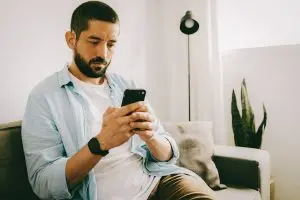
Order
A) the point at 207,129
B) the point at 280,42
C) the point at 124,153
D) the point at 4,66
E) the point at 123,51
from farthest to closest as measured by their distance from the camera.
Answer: the point at 280,42 → the point at 123,51 → the point at 207,129 → the point at 4,66 → the point at 124,153

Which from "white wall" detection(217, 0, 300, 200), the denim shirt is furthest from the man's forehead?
"white wall" detection(217, 0, 300, 200)

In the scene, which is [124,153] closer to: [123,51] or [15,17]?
[15,17]

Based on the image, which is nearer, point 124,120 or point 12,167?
point 124,120

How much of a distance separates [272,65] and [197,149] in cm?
116

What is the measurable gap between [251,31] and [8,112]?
206 centimetres

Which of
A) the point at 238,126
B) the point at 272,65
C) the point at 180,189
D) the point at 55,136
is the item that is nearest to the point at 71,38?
the point at 55,136

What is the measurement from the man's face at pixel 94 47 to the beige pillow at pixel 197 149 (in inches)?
29.7

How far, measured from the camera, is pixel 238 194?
1622mm

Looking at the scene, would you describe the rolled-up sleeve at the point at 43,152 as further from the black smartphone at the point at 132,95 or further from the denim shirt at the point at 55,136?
the black smartphone at the point at 132,95

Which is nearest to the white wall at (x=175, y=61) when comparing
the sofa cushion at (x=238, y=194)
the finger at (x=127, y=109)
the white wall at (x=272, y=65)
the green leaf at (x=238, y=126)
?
the white wall at (x=272, y=65)

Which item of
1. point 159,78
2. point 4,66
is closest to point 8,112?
point 4,66

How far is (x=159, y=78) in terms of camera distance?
2820 mm

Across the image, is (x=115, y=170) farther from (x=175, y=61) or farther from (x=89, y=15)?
(x=175, y=61)

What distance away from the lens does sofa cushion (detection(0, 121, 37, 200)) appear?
1.02 meters
